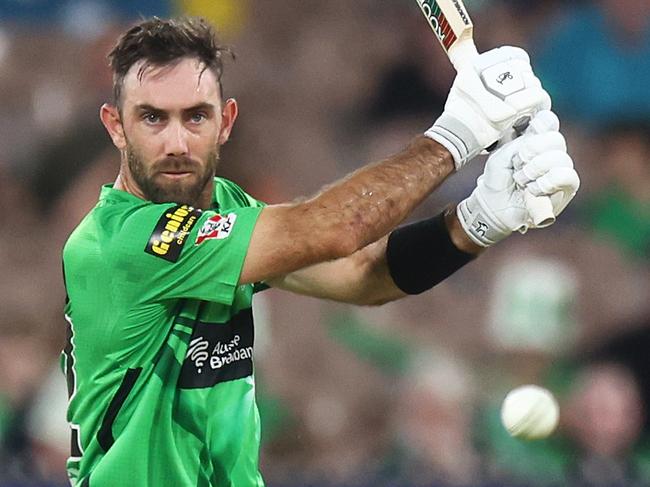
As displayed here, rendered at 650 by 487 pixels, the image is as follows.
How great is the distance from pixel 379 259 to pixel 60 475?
287cm

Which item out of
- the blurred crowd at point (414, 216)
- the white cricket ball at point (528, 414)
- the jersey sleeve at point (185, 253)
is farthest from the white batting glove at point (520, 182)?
the blurred crowd at point (414, 216)

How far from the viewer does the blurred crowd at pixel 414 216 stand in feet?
25.7

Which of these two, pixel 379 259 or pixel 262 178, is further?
pixel 262 178

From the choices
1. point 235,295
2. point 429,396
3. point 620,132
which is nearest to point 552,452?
point 429,396

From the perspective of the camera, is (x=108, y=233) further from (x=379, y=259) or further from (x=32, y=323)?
(x=32, y=323)

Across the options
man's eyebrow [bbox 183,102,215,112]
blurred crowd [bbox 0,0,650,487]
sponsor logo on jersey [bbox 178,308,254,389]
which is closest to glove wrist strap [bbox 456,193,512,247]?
sponsor logo on jersey [bbox 178,308,254,389]

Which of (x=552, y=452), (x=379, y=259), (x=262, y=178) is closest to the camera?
(x=379, y=259)

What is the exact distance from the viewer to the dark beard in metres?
4.56

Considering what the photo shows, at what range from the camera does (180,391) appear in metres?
4.49

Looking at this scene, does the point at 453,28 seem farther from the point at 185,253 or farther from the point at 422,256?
the point at 185,253

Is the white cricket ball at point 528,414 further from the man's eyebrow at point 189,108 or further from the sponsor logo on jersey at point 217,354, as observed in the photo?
the man's eyebrow at point 189,108

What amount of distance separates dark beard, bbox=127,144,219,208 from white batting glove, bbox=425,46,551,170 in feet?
2.66

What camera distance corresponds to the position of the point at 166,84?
455 centimetres

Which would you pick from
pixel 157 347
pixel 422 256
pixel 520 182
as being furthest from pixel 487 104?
pixel 157 347
